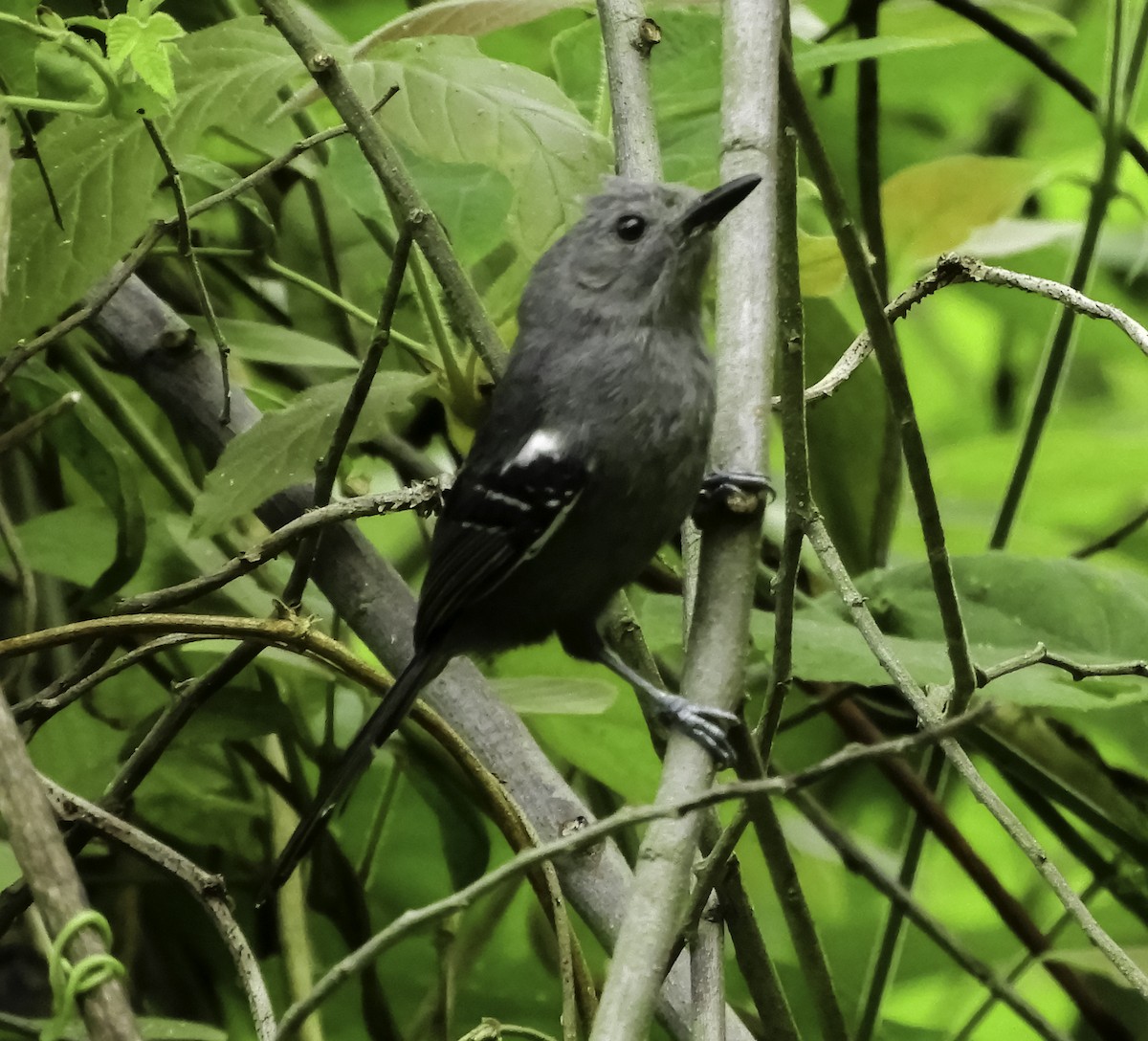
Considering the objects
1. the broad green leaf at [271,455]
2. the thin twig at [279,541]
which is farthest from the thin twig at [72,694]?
the broad green leaf at [271,455]

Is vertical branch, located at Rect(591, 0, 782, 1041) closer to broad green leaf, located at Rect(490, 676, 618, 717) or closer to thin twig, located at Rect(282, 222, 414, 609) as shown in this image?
thin twig, located at Rect(282, 222, 414, 609)

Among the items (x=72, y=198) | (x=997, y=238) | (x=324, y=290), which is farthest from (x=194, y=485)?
(x=997, y=238)

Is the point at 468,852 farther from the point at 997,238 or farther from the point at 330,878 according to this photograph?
the point at 997,238

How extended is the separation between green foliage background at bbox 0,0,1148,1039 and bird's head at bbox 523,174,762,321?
0.07 meters

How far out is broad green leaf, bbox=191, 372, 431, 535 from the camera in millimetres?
1397

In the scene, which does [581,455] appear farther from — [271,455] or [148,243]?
[148,243]

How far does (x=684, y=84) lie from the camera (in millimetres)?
1675

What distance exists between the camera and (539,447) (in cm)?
152

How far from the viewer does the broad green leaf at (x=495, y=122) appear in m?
1.35

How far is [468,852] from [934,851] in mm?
992

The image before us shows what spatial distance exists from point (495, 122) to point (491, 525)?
47cm

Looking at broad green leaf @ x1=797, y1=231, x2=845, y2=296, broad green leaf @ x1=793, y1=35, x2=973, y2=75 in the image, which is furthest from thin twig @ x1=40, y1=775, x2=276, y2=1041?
broad green leaf @ x1=793, y1=35, x2=973, y2=75

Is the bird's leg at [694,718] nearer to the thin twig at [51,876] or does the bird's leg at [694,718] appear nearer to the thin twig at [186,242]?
the thin twig at [51,876]

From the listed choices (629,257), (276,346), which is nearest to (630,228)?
(629,257)
